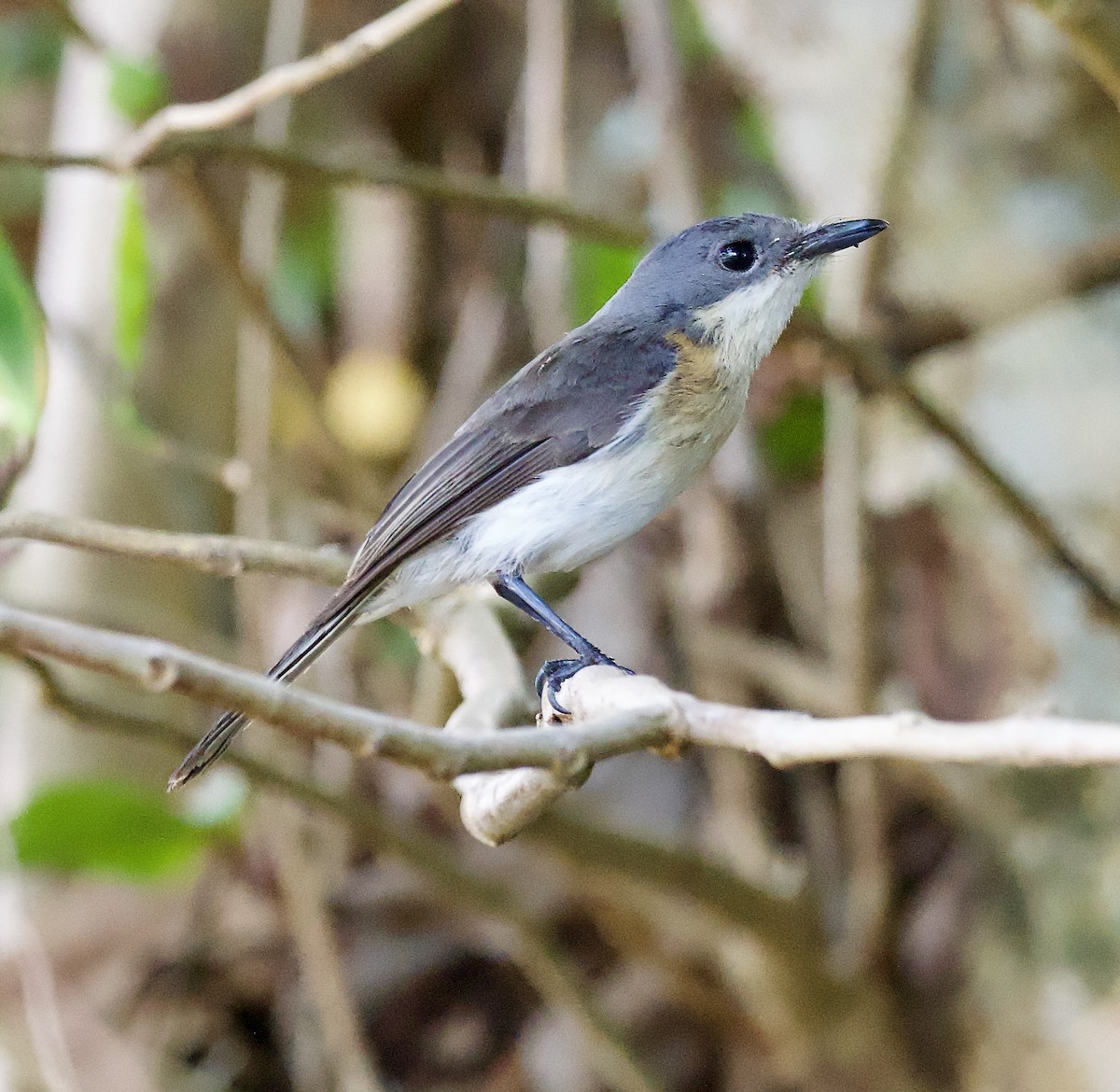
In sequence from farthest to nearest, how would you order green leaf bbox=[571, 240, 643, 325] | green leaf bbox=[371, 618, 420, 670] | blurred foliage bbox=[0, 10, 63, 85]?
blurred foliage bbox=[0, 10, 63, 85], green leaf bbox=[371, 618, 420, 670], green leaf bbox=[571, 240, 643, 325]

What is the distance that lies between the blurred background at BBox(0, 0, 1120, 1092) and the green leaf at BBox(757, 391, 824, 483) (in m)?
0.02

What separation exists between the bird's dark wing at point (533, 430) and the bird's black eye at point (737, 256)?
0.19 m

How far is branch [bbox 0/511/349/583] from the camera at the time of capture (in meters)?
1.96

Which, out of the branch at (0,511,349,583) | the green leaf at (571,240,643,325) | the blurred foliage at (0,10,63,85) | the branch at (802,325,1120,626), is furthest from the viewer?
the blurred foliage at (0,10,63,85)

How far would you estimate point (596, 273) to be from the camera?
12.5 ft

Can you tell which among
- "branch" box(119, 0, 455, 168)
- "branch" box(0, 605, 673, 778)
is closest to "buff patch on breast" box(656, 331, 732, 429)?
"branch" box(119, 0, 455, 168)

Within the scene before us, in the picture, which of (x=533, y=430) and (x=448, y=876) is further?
(x=448, y=876)

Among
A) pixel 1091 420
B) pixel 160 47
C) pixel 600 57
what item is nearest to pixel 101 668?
pixel 1091 420

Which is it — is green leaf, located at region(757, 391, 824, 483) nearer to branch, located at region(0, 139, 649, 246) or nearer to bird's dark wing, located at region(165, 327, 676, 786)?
branch, located at region(0, 139, 649, 246)

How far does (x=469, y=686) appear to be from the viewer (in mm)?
2195

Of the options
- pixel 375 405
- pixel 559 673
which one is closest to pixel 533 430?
pixel 559 673

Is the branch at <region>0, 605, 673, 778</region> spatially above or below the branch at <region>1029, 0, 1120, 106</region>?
below

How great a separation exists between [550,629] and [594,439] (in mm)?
325

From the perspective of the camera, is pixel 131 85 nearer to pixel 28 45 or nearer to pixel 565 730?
pixel 565 730
